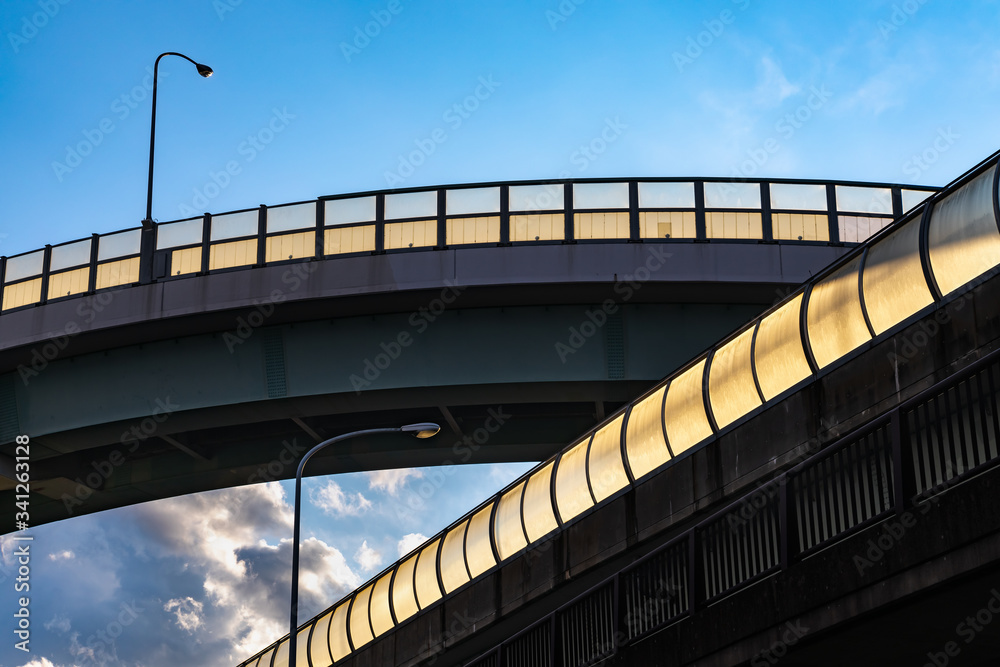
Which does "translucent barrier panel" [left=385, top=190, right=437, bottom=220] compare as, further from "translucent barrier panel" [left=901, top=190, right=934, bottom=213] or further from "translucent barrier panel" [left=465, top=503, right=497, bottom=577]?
"translucent barrier panel" [left=901, top=190, right=934, bottom=213]

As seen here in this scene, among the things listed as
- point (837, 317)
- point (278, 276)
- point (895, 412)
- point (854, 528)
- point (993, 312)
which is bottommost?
point (854, 528)

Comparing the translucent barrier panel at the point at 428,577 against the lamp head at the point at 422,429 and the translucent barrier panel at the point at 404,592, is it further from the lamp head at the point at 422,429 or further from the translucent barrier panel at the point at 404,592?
the lamp head at the point at 422,429

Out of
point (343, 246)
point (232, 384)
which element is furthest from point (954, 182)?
point (232, 384)

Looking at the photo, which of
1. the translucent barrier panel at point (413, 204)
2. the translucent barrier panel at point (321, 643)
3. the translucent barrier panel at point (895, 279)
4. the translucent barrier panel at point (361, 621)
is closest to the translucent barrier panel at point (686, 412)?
the translucent barrier panel at point (895, 279)

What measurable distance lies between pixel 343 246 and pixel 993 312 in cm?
1872

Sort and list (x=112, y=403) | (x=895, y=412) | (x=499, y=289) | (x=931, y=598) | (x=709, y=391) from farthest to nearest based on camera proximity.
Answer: (x=112, y=403)
(x=499, y=289)
(x=709, y=391)
(x=895, y=412)
(x=931, y=598)

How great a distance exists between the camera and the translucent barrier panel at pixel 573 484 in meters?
23.2

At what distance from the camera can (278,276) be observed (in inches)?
1168

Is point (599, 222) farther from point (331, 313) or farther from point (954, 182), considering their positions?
point (954, 182)

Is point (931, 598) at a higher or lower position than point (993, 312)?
lower

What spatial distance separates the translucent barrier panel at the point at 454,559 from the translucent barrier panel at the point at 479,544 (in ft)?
0.90

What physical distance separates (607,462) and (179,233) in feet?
46.6

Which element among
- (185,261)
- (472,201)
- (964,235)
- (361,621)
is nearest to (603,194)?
(472,201)

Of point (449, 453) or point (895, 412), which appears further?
point (449, 453)
